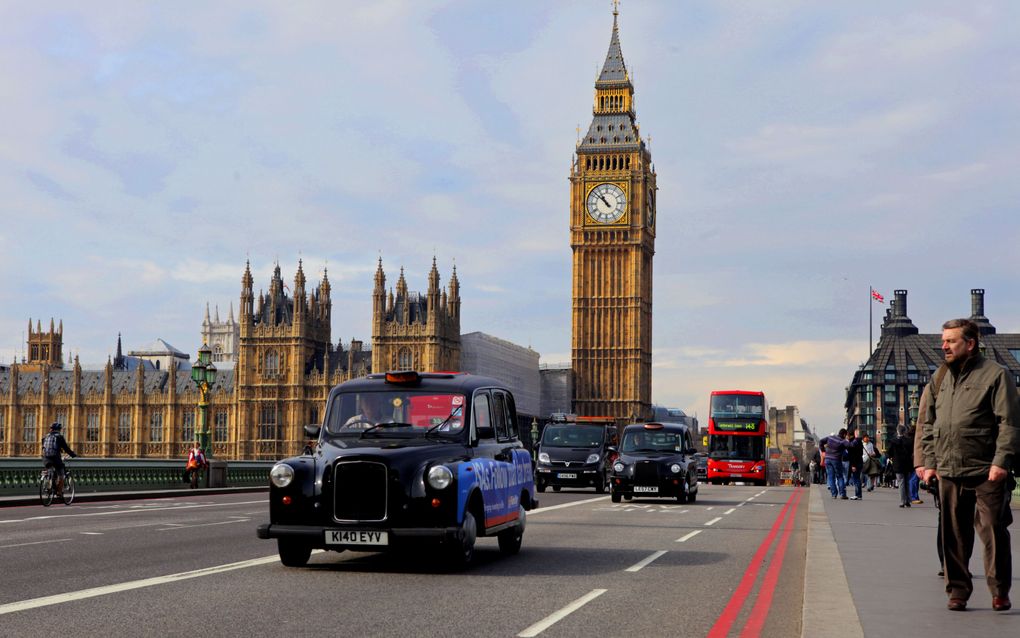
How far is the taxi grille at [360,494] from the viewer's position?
11.0 meters

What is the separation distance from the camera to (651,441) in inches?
1094

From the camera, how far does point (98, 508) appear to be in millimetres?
24516

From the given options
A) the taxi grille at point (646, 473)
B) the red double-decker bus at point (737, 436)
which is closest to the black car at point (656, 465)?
the taxi grille at point (646, 473)

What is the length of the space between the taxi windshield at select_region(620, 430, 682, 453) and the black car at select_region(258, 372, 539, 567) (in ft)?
49.3

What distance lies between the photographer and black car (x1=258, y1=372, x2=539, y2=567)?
10.9 m

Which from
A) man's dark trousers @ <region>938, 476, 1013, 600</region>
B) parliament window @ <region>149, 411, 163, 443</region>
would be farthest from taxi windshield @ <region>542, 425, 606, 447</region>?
parliament window @ <region>149, 411, 163, 443</region>

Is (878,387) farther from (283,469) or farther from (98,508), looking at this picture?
(283,469)

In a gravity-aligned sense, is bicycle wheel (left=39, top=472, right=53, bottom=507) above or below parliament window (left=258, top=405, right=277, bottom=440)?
below

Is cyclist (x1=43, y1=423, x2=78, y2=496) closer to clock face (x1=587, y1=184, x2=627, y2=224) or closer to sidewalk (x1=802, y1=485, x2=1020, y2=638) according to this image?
sidewalk (x1=802, y1=485, x2=1020, y2=638)

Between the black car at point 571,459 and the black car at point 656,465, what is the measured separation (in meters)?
6.18

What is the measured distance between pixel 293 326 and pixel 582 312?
1198 inches

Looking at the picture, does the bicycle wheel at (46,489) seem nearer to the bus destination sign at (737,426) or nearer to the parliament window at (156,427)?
the bus destination sign at (737,426)

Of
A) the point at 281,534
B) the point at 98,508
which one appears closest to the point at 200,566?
the point at 281,534

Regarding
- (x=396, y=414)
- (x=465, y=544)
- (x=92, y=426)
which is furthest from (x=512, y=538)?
(x=92, y=426)
